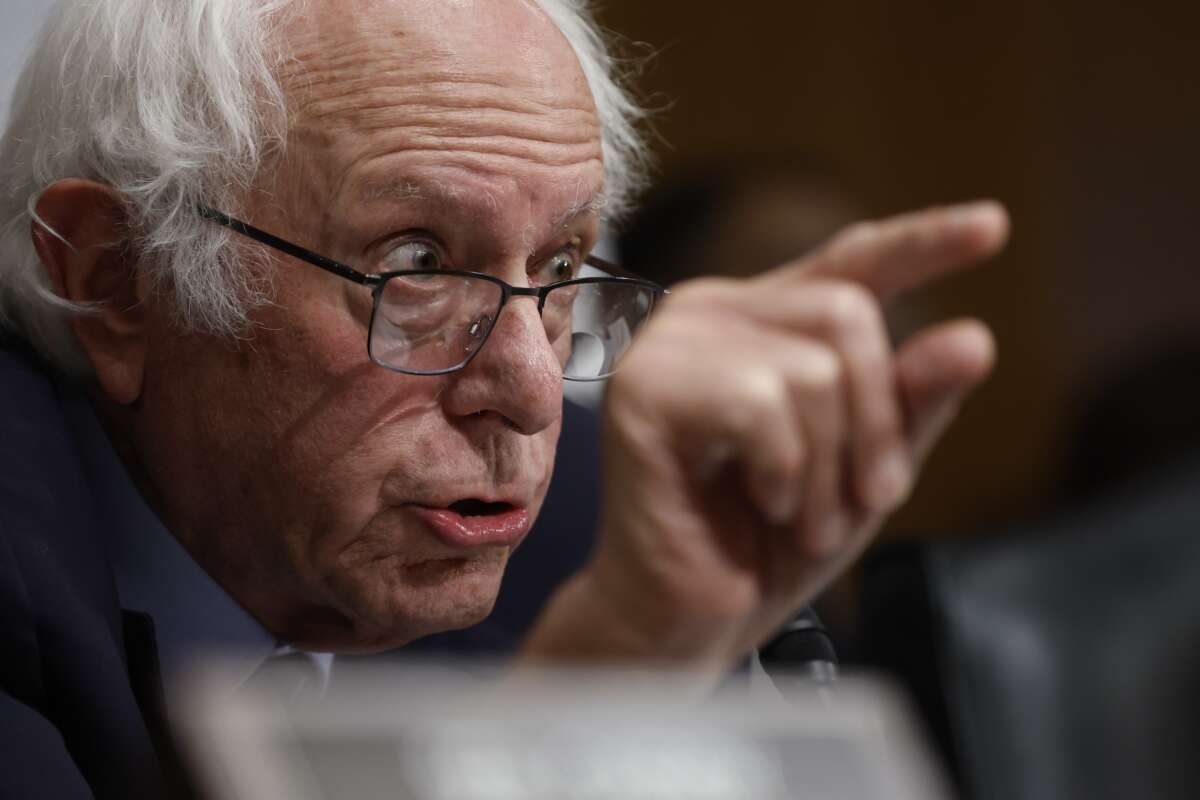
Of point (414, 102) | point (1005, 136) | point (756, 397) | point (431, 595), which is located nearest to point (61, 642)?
point (431, 595)

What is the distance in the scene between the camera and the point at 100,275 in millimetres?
1358

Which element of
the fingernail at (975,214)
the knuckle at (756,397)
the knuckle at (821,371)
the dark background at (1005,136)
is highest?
the fingernail at (975,214)

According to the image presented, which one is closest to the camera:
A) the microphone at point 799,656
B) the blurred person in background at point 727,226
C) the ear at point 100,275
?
the microphone at point 799,656

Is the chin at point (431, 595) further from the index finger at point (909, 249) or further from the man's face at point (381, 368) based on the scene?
the index finger at point (909, 249)

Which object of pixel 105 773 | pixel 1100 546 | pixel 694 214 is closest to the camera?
pixel 1100 546

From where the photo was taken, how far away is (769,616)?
0.76 m

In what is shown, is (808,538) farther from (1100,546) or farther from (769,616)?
(1100,546)

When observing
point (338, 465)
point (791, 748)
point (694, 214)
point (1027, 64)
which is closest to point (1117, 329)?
point (1027, 64)

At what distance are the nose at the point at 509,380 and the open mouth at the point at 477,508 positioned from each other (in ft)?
0.26

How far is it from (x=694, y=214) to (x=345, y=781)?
1527 millimetres

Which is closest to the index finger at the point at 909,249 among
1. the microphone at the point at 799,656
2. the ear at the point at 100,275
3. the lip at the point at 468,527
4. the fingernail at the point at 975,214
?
the fingernail at the point at 975,214

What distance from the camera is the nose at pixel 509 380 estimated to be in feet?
4.03

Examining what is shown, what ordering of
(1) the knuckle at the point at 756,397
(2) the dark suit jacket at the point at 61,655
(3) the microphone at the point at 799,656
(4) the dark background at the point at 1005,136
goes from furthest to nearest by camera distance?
(4) the dark background at the point at 1005,136 → (3) the microphone at the point at 799,656 → (2) the dark suit jacket at the point at 61,655 → (1) the knuckle at the point at 756,397

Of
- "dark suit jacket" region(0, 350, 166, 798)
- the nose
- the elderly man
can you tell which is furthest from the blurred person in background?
"dark suit jacket" region(0, 350, 166, 798)
